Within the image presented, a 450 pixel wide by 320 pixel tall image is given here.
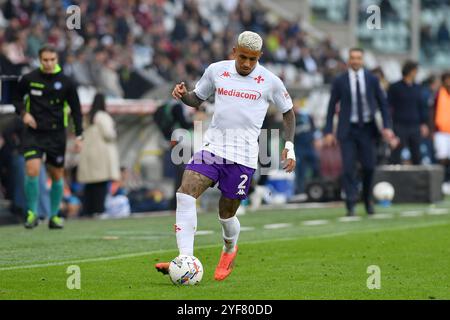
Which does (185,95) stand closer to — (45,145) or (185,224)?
(185,224)

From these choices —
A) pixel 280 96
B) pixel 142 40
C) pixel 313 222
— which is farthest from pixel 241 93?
pixel 142 40

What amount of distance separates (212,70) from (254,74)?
328 millimetres

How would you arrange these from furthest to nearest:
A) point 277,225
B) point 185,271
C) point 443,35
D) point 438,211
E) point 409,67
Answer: point 443,35 → point 409,67 → point 438,211 → point 277,225 → point 185,271

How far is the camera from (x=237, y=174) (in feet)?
34.0

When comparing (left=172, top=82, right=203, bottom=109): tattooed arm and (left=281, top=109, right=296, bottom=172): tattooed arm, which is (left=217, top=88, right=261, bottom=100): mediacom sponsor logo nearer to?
(left=172, top=82, right=203, bottom=109): tattooed arm

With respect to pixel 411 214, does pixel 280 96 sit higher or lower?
higher

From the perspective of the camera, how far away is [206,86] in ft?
34.4

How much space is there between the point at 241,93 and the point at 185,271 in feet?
5.11

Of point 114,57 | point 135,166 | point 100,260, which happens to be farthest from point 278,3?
point 100,260

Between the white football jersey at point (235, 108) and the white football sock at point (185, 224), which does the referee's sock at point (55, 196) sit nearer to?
the white football jersey at point (235, 108)

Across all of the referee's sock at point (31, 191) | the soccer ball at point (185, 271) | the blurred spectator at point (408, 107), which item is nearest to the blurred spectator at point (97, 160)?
the referee's sock at point (31, 191)

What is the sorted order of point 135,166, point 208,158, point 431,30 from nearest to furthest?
1. point 208,158
2. point 135,166
3. point 431,30

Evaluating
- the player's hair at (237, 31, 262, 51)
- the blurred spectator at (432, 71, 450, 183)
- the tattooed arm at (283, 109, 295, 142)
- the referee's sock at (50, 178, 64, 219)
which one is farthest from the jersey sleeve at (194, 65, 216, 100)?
the blurred spectator at (432, 71, 450, 183)
